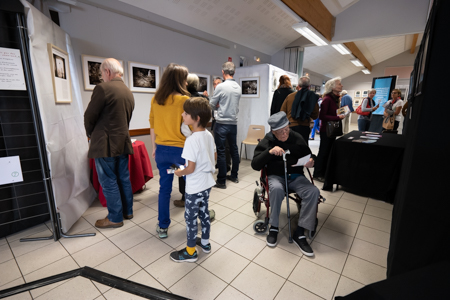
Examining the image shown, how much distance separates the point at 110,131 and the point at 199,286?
5.17ft

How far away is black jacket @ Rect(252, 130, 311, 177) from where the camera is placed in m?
2.19

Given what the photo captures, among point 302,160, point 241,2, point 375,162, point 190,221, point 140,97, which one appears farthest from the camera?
point 241,2

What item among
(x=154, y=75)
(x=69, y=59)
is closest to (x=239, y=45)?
(x=154, y=75)

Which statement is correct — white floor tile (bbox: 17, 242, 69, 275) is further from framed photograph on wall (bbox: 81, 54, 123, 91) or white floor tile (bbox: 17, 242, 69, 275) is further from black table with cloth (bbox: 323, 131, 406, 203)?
black table with cloth (bbox: 323, 131, 406, 203)

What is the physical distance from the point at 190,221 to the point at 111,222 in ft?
3.65

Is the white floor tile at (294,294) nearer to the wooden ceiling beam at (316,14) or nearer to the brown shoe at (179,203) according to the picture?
the brown shoe at (179,203)

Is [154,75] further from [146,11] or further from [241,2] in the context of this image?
[241,2]

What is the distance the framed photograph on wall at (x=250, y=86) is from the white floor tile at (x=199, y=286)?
12.9ft

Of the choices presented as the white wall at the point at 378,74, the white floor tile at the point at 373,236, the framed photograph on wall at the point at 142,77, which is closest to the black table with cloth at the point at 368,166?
the white floor tile at the point at 373,236

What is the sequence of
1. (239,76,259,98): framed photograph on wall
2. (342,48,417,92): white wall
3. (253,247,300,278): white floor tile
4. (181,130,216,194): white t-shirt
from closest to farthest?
(181,130,216,194): white t-shirt → (253,247,300,278): white floor tile → (239,76,259,98): framed photograph on wall → (342,48,417,92): white wall

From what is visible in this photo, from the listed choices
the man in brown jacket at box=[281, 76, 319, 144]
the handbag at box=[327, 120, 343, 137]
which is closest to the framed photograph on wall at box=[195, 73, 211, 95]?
the man in brown jacket at box=[281, 76, 319, 144]

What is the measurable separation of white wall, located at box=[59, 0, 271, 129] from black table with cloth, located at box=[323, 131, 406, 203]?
2.98 m

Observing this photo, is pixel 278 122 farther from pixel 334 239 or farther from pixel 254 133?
pixel 254 133

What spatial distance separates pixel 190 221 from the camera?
5.94 ft
